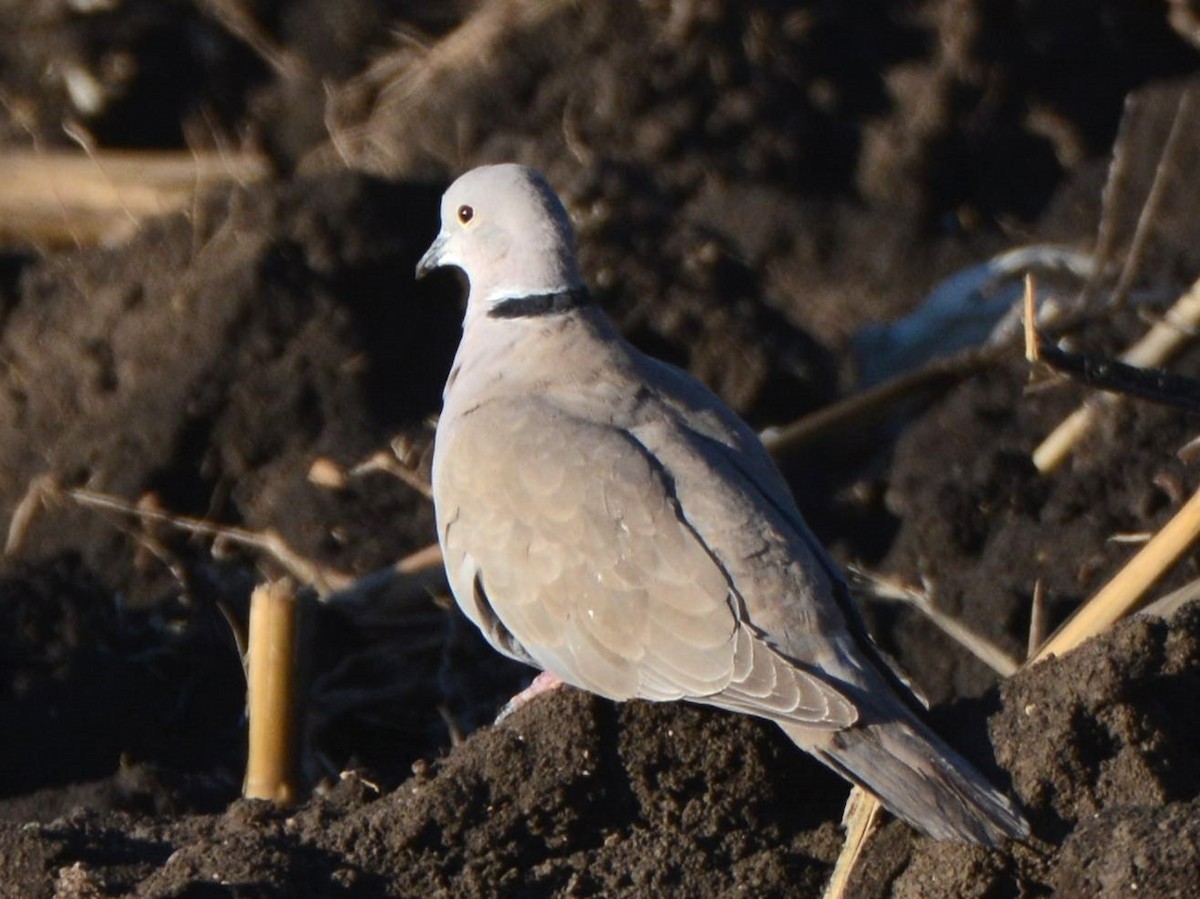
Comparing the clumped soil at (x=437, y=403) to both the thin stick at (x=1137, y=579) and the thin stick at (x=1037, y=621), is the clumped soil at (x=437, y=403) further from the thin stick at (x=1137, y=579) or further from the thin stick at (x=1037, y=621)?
the thin stick at (x=1137, y=579)

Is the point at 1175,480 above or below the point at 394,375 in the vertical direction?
below

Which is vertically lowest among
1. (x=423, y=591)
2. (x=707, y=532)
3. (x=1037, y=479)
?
(x=1037, y=479)

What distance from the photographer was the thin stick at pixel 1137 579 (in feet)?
15.0

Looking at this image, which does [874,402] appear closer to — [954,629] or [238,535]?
[954,629]

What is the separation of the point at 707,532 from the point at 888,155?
3.42 meters

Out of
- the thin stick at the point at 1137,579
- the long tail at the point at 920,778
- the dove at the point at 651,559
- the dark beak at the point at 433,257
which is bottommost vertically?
the thin stick at the point at 1137,579

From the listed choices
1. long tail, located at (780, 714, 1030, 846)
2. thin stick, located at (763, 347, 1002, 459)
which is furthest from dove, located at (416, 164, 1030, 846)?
thin stick, located at (763, 347, 1002, 459)

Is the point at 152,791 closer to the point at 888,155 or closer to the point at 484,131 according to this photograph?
the point at 484,131

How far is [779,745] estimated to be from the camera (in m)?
4.41

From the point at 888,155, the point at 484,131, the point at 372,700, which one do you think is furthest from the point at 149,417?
the point at 888,155

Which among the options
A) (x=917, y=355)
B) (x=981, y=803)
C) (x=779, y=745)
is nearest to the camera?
(x=981, y=803)

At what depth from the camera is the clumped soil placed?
13.6ft

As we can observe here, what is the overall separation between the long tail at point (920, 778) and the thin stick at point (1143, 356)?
6.54ft

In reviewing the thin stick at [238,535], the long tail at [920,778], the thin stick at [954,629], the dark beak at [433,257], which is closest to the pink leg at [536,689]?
the long tail at [920,778]
